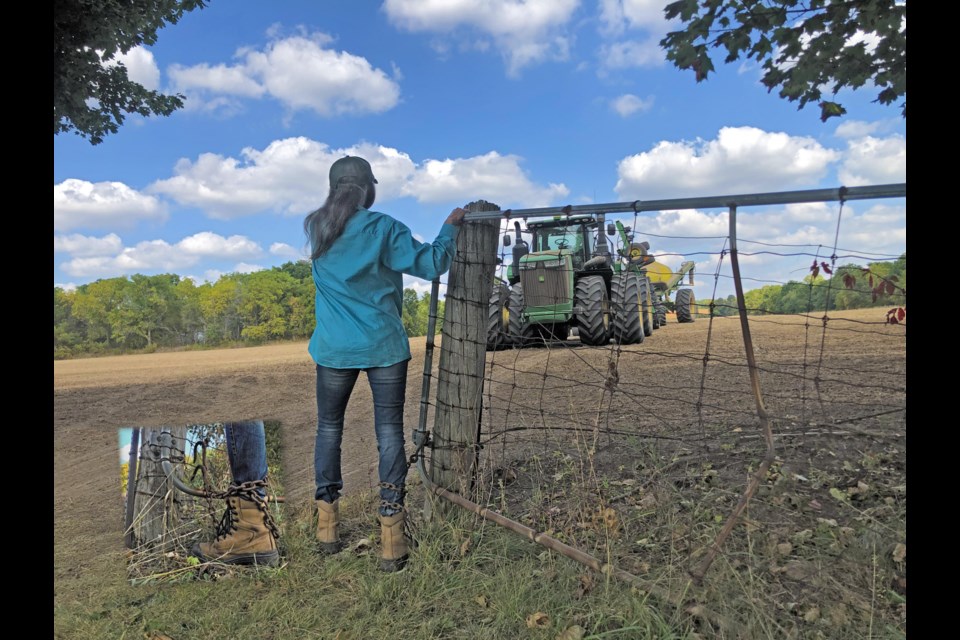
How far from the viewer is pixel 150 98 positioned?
801 centimetres

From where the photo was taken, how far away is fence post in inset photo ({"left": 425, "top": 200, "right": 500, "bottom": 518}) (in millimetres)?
3439

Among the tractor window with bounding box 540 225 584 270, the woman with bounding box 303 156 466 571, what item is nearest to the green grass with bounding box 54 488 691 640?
the woman with bounding box 303 156 466 571

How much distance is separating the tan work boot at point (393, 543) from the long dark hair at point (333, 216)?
1423 mm

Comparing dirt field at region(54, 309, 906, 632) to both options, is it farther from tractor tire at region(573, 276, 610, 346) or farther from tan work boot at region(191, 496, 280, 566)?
tractor tire at region(573, 276, 610, 346)

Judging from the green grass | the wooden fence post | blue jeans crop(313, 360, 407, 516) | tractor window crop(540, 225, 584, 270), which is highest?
tractor window crop(540, 225, 584, 270)

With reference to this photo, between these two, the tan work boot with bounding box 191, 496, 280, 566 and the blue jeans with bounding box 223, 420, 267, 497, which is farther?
the blue jeans with bounding box 223, 420, 267, 497

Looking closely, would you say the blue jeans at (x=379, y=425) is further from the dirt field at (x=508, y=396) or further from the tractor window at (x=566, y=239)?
the tractor window at (x=566, y=239)

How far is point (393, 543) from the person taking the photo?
3.14 metres

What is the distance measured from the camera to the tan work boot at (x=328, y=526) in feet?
10.8

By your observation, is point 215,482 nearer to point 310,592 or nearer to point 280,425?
point 280,425

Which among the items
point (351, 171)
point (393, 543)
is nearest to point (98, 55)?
point (351, 171)

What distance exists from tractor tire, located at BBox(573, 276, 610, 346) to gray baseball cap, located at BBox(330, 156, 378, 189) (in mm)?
7994

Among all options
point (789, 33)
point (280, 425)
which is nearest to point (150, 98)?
point (280, 425)
